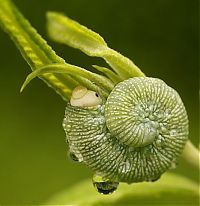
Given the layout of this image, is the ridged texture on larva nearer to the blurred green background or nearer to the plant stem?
the plant stem

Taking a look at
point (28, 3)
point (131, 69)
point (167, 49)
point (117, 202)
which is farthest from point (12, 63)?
point (131, 69)

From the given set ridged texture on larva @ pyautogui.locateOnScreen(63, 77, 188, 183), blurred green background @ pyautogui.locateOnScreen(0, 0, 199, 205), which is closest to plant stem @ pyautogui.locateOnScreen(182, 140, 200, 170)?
ridged texture on larva @ pyautogui.locateOnScreen(63, 77, 188, 183)

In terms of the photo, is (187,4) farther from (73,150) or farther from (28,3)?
(73,150)

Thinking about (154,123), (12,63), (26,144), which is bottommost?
(26,144)

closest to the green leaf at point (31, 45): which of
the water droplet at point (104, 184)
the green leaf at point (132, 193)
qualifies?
the water droplet at point (104, 184)

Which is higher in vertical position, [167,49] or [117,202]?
[167,49]

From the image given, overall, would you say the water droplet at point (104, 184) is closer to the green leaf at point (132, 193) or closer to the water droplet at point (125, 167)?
the water droplet at point (125, 167)
